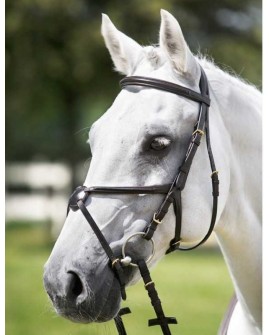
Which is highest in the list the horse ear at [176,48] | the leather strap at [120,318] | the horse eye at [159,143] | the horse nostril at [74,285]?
the horse ear at [176,48]

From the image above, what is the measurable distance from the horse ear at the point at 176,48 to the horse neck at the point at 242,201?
13cm

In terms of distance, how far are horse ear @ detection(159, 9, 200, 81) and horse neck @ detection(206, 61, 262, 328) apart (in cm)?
13

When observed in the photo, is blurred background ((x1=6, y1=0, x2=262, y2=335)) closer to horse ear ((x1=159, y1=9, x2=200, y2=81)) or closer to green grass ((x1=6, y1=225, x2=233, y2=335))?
green grass ((x1=6, y1=225, x2=233, y2=335))

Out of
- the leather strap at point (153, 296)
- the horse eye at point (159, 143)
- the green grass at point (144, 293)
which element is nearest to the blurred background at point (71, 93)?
the green grass at point (144, 293)

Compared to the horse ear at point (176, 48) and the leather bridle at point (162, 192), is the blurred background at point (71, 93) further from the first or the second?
the horse ear at point (176, 48)

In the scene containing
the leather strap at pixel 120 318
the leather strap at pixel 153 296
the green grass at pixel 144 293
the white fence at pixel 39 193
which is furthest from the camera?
the white fence at pixel 39 193

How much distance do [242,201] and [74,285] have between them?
619 millimetres

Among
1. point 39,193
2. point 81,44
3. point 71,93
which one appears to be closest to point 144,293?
point 81,44

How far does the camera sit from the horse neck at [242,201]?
2020 mm

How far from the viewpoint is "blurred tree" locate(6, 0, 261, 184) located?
8.71m

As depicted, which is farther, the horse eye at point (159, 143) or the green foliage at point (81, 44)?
the green foliage at point (81, 44)

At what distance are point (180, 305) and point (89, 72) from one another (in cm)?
590

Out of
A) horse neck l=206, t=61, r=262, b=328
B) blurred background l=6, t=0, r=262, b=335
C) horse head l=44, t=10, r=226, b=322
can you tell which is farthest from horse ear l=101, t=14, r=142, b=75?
blurred background l=6, t=0, r=262, b=335

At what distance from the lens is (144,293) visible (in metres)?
6.36
